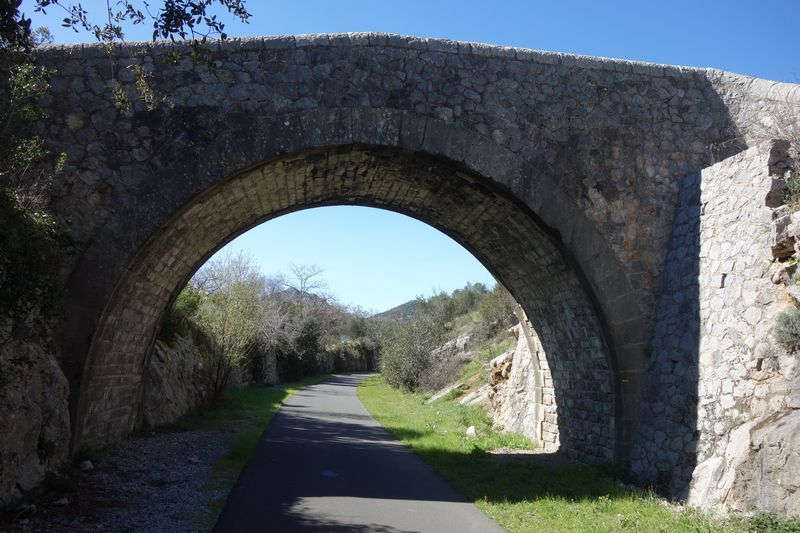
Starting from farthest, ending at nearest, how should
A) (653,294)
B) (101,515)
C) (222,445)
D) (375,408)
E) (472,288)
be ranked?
(472,288) → (375,408) → (222,445) → (653,294) → (101,515)

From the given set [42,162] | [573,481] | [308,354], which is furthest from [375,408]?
[308,354]

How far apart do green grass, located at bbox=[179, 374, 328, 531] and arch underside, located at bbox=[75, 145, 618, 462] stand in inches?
70.6

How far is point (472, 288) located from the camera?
4706 cm

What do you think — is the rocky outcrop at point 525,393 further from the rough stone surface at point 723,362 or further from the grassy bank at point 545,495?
the rough stone surface at point 723,362

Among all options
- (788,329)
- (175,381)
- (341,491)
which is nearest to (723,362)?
(788,329)

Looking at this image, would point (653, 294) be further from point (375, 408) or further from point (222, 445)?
point (375, 408)

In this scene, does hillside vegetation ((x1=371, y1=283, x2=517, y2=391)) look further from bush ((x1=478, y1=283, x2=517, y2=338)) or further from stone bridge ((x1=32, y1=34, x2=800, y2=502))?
stone bridge ((x1=32, y1=34, x2=800, y2=502))

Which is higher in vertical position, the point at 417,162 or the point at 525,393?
the point at 417,162

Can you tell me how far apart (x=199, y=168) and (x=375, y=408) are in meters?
12.1

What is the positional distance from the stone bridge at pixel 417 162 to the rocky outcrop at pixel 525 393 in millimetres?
1002

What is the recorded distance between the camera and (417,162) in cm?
862

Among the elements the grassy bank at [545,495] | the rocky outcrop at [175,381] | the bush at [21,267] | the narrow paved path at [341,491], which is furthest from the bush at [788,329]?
the rocky outcrop at [175,381]

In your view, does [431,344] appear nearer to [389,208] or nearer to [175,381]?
[175,381]

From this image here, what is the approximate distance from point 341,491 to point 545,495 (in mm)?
2329
